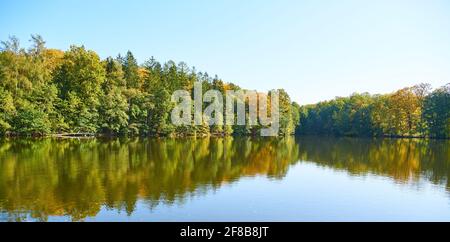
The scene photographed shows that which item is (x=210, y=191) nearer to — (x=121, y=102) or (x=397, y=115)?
(x=121, y=102)

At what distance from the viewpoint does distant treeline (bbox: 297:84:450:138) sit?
75000 mm

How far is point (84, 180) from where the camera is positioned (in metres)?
17.7

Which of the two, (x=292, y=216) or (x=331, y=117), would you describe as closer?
(x=292, y=216)

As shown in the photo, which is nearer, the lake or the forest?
the lake

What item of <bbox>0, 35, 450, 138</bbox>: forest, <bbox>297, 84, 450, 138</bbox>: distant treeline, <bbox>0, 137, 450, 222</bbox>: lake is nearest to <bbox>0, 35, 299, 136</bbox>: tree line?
<bbox>0, 35, 450, 138</bbox>: forest

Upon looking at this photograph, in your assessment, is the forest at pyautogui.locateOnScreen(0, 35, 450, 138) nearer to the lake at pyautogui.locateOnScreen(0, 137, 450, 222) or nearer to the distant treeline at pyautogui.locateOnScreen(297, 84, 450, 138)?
the distant treeline at pyautogui.locateOnScreen(297, 84, 450, 138)

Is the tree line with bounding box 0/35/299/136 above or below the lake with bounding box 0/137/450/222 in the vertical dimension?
above

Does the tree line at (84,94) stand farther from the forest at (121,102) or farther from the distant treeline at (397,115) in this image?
the distant treeline at (397,115)

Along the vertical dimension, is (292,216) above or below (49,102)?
below


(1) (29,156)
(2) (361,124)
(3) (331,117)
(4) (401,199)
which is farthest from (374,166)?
(3) (331,117)
